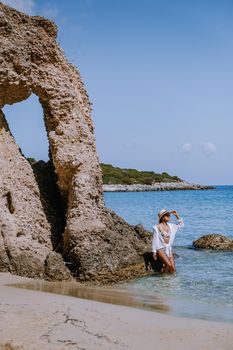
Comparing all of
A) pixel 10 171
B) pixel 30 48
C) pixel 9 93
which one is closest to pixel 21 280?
pixel 10 171

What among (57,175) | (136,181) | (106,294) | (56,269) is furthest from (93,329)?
(136,181)

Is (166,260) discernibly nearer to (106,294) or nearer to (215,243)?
(106,294)

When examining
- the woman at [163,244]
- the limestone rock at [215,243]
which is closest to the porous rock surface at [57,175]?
the woman at [163,244]

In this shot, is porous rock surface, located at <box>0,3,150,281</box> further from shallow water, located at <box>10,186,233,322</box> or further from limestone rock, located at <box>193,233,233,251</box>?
limestone rock, located at <box>193,233,233,251</box>

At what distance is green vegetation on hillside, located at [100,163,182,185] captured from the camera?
345 ft

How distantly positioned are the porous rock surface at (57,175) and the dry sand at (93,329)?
3757 mm

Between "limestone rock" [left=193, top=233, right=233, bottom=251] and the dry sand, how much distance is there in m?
11.4

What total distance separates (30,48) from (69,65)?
52.4 inches

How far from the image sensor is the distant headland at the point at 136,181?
102 meters

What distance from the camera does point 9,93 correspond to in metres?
11.5

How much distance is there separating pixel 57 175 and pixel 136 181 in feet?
316

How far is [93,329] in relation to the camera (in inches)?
217

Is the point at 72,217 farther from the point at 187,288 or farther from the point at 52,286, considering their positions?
the point at 187,288

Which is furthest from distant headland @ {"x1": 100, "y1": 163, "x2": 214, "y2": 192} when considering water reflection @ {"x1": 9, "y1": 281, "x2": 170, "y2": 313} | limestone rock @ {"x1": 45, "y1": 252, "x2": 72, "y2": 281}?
water reflection @ {"x1": 9, "y1": 281, "x2": 170, "y2": 313}
